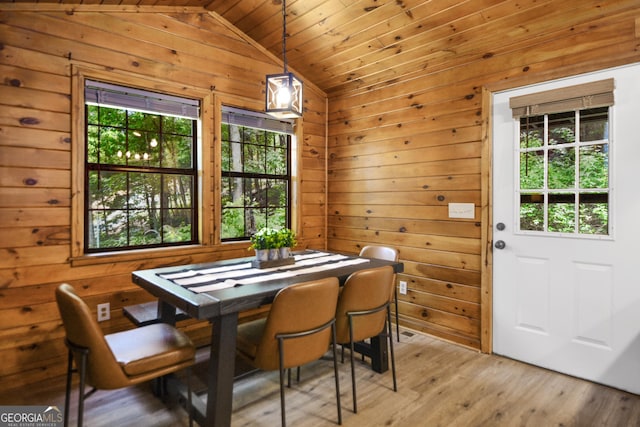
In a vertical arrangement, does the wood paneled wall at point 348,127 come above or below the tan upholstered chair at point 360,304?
above

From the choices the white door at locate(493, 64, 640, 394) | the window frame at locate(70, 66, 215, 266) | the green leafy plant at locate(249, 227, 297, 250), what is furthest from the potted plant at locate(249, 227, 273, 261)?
the white door at locate(493, 64, 640, 394)

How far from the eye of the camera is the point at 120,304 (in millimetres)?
2754

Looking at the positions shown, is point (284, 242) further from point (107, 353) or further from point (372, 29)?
point (372, 29)

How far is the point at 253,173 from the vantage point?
3672mm

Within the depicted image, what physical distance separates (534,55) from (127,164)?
320 cm

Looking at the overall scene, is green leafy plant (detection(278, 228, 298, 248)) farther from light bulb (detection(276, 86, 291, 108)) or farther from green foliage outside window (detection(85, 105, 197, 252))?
green foliage outside window (detection(85, 105, 197, 252))

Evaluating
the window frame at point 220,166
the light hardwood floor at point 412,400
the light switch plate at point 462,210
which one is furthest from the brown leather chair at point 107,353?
the light switch plate at point 462,210

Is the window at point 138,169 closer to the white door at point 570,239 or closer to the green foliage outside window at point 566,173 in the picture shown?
the white door at point 570,239

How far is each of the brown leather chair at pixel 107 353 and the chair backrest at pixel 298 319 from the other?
42cm

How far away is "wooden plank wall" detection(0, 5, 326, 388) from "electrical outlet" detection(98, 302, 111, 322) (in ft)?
0.12

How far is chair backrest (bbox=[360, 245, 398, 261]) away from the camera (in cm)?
293

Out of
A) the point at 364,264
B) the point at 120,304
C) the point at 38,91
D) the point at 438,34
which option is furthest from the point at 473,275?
the point at 38,91

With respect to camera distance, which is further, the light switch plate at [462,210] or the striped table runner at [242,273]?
the light switch plate at [462,210]

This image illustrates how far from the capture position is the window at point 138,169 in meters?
2.74
